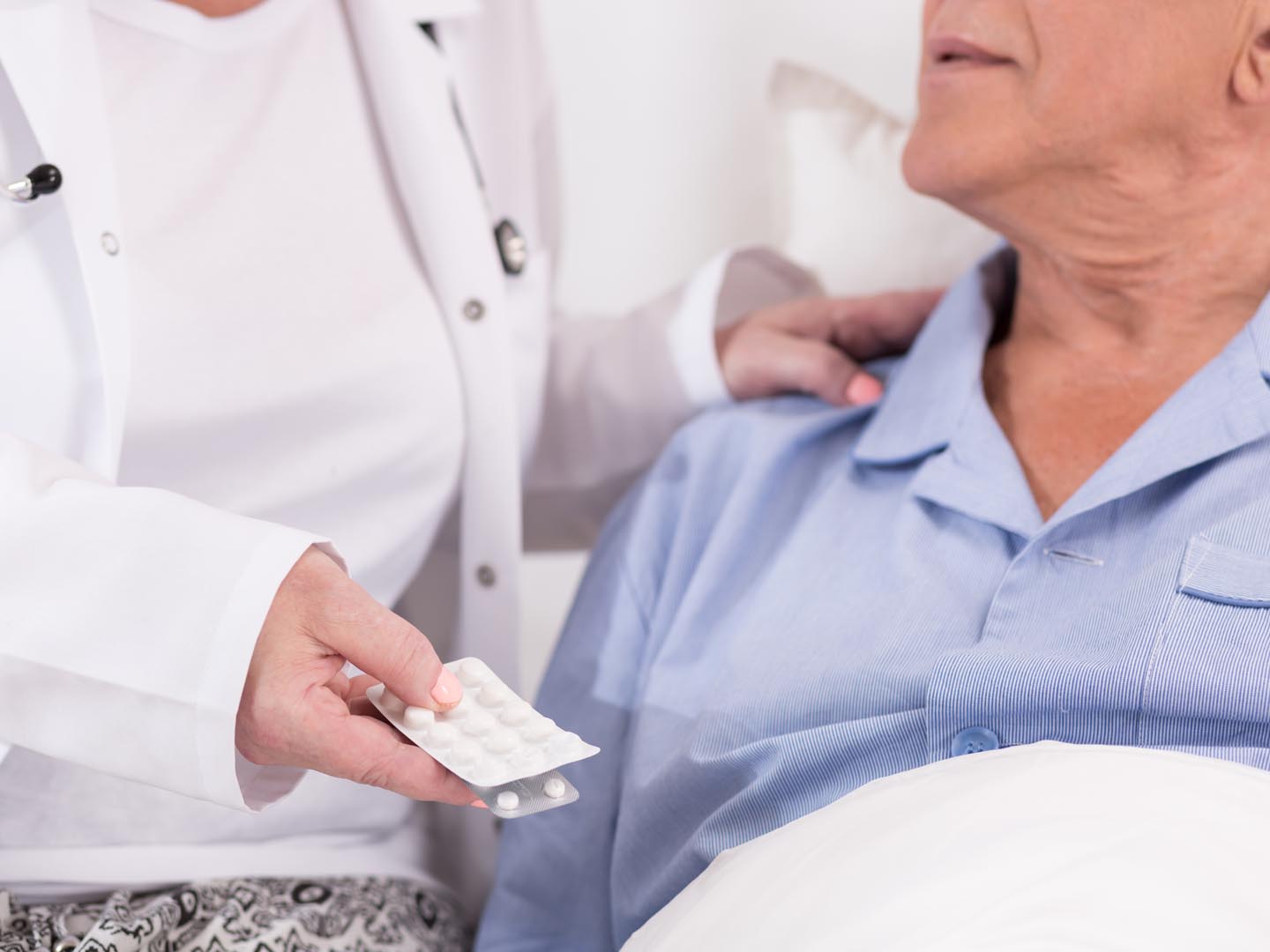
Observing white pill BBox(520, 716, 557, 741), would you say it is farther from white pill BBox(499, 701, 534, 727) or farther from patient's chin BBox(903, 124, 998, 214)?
patient's chin BBox(903, 124, 998, 214)

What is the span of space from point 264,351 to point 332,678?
15.9 inches

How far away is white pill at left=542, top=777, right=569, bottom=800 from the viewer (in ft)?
2.27

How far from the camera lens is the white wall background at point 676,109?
1.57 m

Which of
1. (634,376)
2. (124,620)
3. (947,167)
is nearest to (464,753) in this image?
(124,620)

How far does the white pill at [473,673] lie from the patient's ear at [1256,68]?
69 cm

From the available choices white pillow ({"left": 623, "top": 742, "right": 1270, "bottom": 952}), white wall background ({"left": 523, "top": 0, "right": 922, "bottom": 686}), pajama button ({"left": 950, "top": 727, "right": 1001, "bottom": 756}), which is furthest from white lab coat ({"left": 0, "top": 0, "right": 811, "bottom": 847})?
pajama button ({"left": 950, "top": 727, "right": 1001, "bottom": 756})

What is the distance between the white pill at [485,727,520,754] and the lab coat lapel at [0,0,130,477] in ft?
1.26

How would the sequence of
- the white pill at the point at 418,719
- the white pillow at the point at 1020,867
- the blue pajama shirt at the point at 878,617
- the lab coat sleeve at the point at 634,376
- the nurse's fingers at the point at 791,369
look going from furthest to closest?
the lab coat sleeve at the point at 634,376 → the nurse's fingers at the point at 791,369 → the blue pajama shirt at the point at 878,617 → the white pill at the point at 418,719 → the white pillow at the point at 1020,867

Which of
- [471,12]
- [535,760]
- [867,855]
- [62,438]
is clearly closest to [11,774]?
[62,438]

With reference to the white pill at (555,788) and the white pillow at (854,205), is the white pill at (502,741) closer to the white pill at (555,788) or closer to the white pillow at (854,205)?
the white pill at (555,788)

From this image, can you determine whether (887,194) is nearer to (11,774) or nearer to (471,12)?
(471,12)

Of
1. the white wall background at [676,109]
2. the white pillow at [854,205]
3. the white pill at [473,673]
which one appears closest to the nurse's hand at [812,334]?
the white pillow at [854,205]

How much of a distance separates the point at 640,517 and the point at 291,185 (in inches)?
16.5

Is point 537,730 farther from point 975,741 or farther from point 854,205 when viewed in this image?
point 854,205
